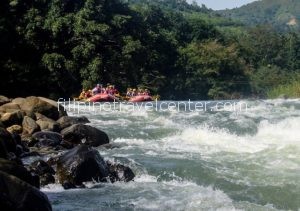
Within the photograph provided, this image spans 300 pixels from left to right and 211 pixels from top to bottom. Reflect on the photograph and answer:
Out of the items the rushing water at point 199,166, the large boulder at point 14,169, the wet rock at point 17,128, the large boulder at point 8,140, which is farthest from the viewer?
the wet rock at point 17,128

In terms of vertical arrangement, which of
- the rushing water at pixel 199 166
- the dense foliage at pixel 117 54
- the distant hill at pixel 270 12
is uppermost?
the distant hill at pixel 270 12

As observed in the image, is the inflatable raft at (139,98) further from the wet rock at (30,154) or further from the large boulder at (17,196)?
the large boulder at (17,196)

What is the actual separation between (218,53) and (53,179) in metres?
33.4

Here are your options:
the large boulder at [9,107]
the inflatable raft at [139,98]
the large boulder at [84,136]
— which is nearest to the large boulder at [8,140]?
the large boulder at [84,136]

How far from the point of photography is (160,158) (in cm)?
959

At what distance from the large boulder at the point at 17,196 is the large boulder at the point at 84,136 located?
19.2 ft

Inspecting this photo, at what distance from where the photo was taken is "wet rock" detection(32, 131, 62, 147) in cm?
1062

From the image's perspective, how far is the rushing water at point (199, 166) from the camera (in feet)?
21.6

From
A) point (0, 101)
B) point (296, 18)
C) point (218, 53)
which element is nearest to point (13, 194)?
point (0, 101)

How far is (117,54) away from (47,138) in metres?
18.3

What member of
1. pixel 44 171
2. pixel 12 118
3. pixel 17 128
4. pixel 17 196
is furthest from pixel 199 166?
pixel 12 118

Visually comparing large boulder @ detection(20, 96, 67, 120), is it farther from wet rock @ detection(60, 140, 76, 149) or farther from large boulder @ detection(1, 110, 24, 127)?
wet rock @ detection(60, 140, 76, 149)

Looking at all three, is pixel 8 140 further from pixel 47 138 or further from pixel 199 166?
pixel 199 166

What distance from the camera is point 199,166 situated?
881 centimetres
